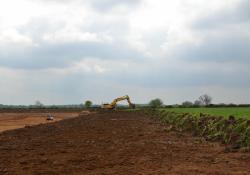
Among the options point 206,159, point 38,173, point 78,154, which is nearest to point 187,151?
point 206,159

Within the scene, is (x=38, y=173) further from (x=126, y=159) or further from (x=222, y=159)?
(x=222, y=159)

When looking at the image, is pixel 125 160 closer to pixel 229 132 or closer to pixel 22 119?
pixel 229 132

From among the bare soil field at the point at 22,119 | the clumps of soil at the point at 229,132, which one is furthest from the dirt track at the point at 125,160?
the bare soil field at the point at 22,119

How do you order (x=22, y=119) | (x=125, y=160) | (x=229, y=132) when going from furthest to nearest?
(x=22, y=119) → (x=229, y=132) → (x=125, y=160)

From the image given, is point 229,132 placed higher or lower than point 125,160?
higher

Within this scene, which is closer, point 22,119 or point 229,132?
point 229,132

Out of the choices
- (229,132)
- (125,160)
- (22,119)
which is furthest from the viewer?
(22,119)

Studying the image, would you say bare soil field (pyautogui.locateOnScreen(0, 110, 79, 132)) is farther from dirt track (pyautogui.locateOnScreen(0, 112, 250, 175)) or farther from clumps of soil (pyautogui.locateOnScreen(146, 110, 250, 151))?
dirt track (pyautogui.locateOnScreen(0, 112, 250, 175))

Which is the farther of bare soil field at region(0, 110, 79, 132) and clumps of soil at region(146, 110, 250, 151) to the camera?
bare soil field at region(0, 110, 79, 132)

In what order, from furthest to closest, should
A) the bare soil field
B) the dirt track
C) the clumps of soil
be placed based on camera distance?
the bare soil field → the clumps of soil → the dirt track

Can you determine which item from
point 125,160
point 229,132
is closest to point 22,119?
point 229,132

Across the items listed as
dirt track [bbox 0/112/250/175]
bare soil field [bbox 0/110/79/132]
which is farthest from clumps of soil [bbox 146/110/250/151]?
bare soil field [bbox 0/110/79/132]

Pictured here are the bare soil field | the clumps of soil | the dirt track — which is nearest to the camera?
the dirt track

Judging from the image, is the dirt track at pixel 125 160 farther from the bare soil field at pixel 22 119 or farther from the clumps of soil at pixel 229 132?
the bare soil field at pixel 22 119
